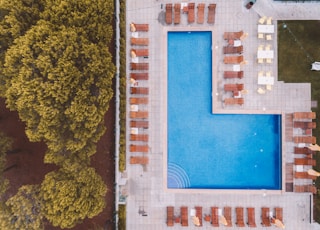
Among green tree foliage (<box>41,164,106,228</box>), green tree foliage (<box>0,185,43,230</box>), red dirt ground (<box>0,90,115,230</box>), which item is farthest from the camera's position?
red dirt ground (<box>0,90,115,230</box>)

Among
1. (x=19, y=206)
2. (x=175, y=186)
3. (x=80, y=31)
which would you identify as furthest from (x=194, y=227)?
(x=80, y=31)

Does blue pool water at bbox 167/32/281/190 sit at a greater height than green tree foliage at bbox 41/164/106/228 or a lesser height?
greater

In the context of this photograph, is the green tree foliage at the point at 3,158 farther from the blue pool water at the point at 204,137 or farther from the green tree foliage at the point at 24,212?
the blue pool water at the point at 204,137

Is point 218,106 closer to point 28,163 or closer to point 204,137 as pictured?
point 204,137

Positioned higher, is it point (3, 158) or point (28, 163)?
point (3, 158)

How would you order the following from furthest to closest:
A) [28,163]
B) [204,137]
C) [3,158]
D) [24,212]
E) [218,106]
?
[204,137]
[218,106]
[28,163]
[3,158]
[24,212]

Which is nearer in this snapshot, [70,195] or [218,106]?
[70,195]

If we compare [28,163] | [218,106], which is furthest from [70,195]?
[218,106]

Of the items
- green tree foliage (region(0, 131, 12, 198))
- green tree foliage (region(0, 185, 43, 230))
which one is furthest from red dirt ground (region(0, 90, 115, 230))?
green tree foliage (region(0, 185, 43, 230))

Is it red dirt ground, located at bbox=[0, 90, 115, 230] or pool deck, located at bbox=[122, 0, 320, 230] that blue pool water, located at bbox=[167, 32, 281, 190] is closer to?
pool deck, located at bbox=[122, 0, 320, 230]
